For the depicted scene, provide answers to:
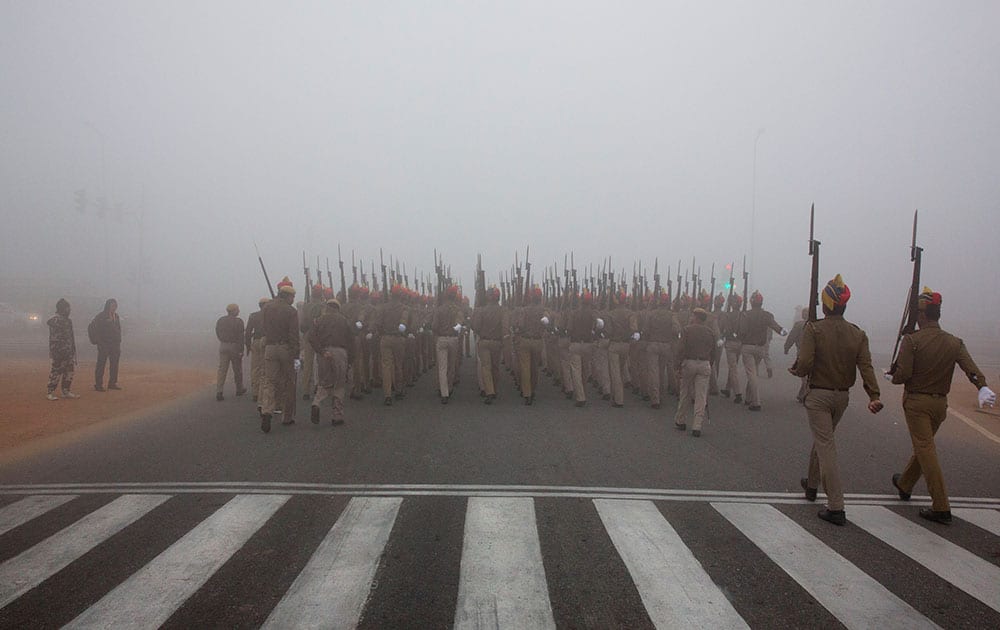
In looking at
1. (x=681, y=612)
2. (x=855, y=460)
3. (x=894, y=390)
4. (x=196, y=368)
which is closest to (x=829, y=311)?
(x=855, y=460)

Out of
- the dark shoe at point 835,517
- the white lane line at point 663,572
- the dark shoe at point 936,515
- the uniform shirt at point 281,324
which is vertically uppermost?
the uniform shirt at point 281,324

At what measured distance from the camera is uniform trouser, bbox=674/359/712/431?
30.5 ft

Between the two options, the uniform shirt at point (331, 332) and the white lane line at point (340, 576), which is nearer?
the white lane line at point (340, 576)

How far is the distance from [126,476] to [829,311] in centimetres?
717

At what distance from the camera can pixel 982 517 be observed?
5496 mm

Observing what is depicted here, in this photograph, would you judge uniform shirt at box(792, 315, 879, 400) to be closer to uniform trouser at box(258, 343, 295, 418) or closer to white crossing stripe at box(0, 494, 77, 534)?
white crossing stripe at box(0, 494, 77, 534)

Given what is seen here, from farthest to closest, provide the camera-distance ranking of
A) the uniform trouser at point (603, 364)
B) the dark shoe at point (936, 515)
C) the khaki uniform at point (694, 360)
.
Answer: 1. the uniform trouser at point (603, 364)
2. the khaki uniform at point (694, 360)
3. the dark shoe at point (936, 515)

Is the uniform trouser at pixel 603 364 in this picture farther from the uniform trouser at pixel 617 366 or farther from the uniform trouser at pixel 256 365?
the uniform trouser at pixel 256 365

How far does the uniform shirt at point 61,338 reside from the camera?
12008 millimetres

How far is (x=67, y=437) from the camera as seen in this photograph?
8961 mm

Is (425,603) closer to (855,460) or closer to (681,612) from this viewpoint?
(681,612)

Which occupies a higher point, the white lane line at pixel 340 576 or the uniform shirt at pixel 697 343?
the uniform shirt at pixel 697 343

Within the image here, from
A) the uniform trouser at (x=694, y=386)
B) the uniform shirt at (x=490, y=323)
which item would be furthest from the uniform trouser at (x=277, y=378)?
the uniform trouser at (x=694, y=386)

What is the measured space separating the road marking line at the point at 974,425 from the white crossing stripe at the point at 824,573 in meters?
6.32
